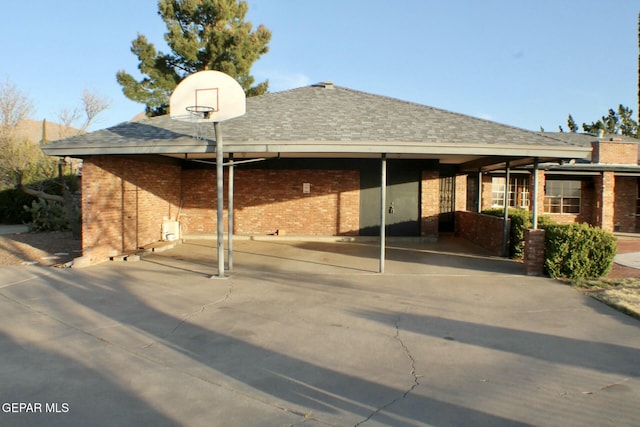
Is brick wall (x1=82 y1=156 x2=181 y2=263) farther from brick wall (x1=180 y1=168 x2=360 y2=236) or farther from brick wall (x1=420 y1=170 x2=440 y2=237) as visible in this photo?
brick wall (x1=420 y1=170 x2=440 y2=237)

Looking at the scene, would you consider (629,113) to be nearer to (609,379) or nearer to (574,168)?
(574,168)

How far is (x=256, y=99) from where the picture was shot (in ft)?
45.4

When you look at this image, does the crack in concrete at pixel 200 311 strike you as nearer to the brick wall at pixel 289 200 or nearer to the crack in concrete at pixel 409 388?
the crack in concrete at pixel 409 388

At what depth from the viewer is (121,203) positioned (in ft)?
38.1

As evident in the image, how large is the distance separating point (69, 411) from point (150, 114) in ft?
77.3

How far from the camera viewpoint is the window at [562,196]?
19078 mm

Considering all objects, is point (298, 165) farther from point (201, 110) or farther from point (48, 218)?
point (48, 218)

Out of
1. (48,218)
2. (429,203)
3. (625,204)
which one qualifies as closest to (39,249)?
(48,218)

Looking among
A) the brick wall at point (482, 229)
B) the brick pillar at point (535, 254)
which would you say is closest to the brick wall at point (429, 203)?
the brick wall at point (482, 229)

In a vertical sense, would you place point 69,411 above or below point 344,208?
below

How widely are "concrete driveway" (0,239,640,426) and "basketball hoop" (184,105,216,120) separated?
3415mm

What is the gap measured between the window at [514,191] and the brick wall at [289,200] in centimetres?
706

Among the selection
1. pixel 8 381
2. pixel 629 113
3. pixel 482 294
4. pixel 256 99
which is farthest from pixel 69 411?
pixel 629 113

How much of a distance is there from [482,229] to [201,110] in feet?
31.0
